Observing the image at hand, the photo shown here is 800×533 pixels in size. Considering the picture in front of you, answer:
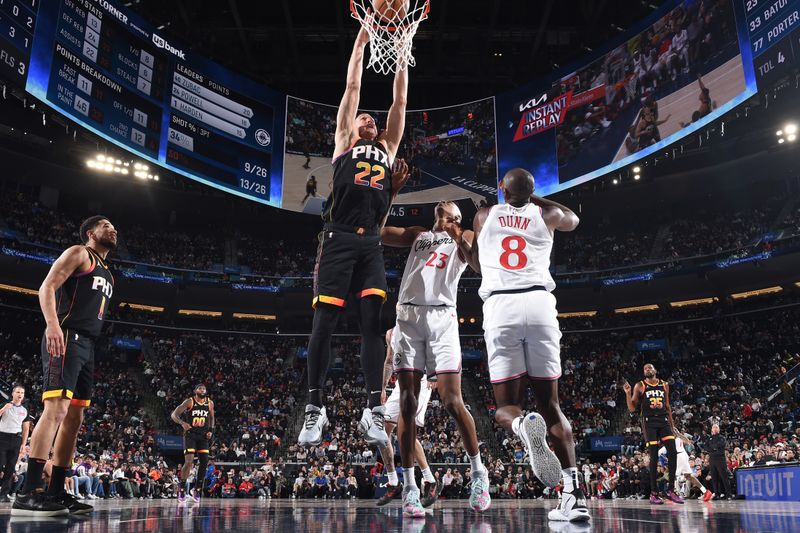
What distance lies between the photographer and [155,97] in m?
19.3

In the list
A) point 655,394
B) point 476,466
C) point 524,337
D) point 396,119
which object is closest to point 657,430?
point 655,394

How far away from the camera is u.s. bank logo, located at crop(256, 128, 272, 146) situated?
71.1ft

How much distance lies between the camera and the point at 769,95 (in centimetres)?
2069

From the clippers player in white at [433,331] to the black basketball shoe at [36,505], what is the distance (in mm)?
2643

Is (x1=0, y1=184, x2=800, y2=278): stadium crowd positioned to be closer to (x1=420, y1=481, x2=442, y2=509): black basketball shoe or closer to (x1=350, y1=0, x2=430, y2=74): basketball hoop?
(x1=350, y1=0, x2=430, y2=74): basketball hoop

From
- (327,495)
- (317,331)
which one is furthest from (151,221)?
(317,331)

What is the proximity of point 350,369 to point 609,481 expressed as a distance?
1365 cm

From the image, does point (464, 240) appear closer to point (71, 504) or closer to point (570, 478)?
point (570, 478)

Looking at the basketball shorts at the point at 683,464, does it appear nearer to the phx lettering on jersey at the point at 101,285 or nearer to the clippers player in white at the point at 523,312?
the clippers player in white at the point at 523,312

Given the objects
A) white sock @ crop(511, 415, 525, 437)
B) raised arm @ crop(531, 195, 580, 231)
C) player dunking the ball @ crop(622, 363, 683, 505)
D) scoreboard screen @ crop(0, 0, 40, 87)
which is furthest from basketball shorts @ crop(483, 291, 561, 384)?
scoreboard screen @ crop(0, 0, 40, 87)

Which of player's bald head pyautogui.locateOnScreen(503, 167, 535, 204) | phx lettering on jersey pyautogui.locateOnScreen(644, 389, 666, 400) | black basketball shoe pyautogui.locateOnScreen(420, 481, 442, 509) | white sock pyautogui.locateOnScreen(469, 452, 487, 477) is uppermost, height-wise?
player's bald head pyautogui.locateOnScreen(503, 167, 535, 204)

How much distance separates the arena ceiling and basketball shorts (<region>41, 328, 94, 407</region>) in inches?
770

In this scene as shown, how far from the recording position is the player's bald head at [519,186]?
182 inches

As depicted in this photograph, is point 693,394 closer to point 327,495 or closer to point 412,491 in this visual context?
point 327,495
